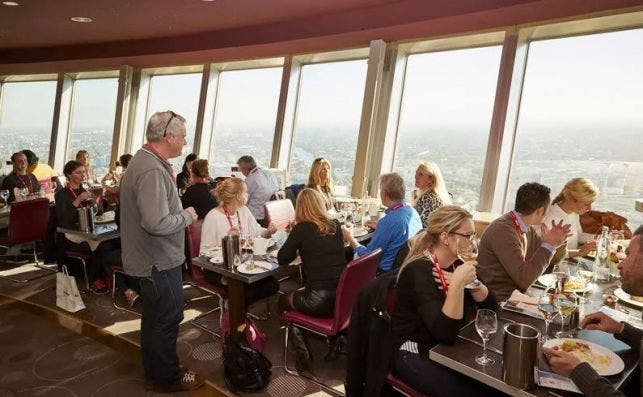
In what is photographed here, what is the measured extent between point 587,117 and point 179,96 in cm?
720

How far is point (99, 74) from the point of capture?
933 cm

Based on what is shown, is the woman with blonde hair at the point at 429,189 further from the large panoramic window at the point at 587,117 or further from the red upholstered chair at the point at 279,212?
the red upholstered chair at the point at 279,212

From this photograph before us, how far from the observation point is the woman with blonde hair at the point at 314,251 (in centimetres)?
286

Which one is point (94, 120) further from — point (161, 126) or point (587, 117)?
point (587, 117)

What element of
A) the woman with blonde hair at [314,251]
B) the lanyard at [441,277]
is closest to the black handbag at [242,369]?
the woman with blonde hair at [314,251]

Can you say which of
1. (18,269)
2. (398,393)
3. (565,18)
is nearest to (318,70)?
(565,18)

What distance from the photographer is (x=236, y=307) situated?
120 inches

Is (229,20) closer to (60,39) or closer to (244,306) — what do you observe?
(60,39)

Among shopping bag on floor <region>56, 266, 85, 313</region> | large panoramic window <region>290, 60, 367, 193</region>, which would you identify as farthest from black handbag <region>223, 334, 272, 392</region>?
large panoramic window <region>290, 60, 367, 193</region>

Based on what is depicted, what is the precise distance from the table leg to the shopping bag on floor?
1805 mm

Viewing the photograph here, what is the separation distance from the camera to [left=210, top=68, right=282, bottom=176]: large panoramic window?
7230mm

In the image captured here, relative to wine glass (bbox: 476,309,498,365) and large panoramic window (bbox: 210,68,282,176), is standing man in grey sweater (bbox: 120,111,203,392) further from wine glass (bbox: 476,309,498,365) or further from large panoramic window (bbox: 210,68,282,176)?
large panoramic window (bbox: 210,68,282,176)

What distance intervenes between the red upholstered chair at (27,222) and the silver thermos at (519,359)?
4.96 meters

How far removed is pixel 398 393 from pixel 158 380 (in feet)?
5.34
